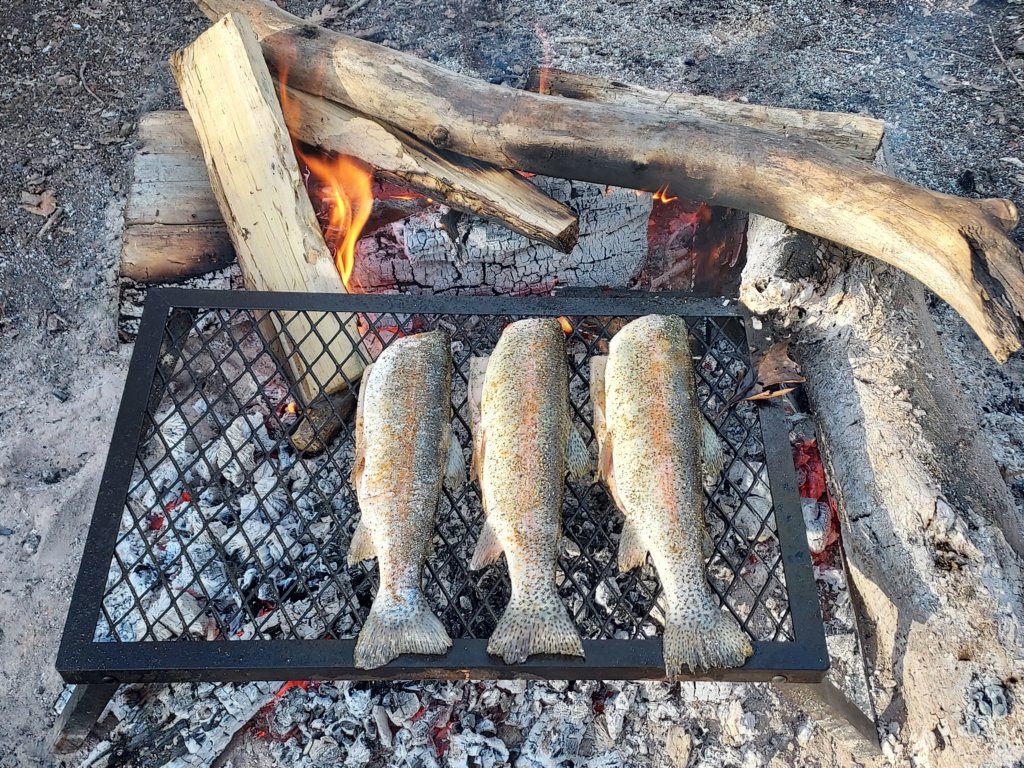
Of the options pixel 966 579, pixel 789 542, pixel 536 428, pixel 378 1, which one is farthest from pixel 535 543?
pixel 378 1

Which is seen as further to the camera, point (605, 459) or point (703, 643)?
point (605, 459)

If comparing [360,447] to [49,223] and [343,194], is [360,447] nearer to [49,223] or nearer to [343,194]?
[343,194]

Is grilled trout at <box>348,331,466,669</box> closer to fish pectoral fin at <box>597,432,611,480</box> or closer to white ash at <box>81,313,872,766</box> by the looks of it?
white ash at <box>81,313,872,766</box>

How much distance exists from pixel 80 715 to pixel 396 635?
152 centimetres

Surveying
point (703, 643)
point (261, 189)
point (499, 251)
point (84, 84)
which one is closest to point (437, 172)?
point (499, 251)

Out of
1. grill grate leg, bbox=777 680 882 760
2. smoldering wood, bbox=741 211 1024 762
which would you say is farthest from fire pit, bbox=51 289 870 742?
smoldering wood, bbox=741 211 1024 762

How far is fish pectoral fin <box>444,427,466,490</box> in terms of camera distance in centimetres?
328

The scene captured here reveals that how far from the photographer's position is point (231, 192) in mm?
4230

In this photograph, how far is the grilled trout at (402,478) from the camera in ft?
8.87

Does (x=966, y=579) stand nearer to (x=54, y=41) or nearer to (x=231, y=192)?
(x=231, y=192)

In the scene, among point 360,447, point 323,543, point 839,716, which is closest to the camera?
point 839,716

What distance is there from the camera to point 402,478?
311 centimetres

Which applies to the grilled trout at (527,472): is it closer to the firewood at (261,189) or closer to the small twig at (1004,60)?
the firewood at (261,189)

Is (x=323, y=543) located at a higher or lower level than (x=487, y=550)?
lower
